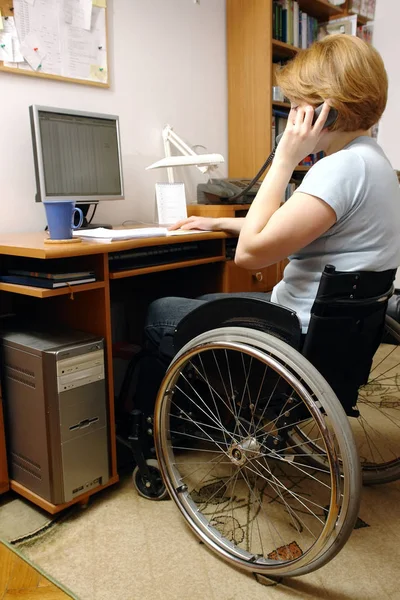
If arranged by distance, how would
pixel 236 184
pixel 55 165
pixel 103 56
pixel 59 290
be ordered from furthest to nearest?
pixel 236 184
pixel 103 56
pixel 55 165
pixel 59 290

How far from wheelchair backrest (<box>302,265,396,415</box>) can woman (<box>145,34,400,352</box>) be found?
0.06m

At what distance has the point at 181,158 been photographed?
1.95 m

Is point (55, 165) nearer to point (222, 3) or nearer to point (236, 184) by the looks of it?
point (236, 184)

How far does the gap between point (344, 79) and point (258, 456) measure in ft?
2.80

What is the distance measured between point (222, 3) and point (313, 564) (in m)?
2.53

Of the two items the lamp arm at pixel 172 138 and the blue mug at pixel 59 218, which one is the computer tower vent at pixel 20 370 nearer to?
the blue mug at pixel 59 218

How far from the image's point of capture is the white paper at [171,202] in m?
1.98

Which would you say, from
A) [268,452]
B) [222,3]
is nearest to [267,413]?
[268,452]

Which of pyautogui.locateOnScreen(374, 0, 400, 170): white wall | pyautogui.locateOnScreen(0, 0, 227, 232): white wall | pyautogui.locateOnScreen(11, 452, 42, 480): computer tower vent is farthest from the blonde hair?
pyautogui.locateOnScreen(374, 0, 400, 170): white wall

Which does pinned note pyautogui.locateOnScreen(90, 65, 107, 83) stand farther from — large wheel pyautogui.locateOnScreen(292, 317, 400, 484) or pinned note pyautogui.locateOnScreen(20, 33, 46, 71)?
large wheel pyautogui.locateOnScreen(292, 317, 400, 484)

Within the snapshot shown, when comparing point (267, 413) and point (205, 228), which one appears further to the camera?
point (205, 228)

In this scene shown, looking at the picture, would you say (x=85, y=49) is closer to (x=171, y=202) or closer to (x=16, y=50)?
(x=16, y=50)

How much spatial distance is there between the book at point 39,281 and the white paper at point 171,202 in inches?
27.2

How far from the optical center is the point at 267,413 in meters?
1.16
